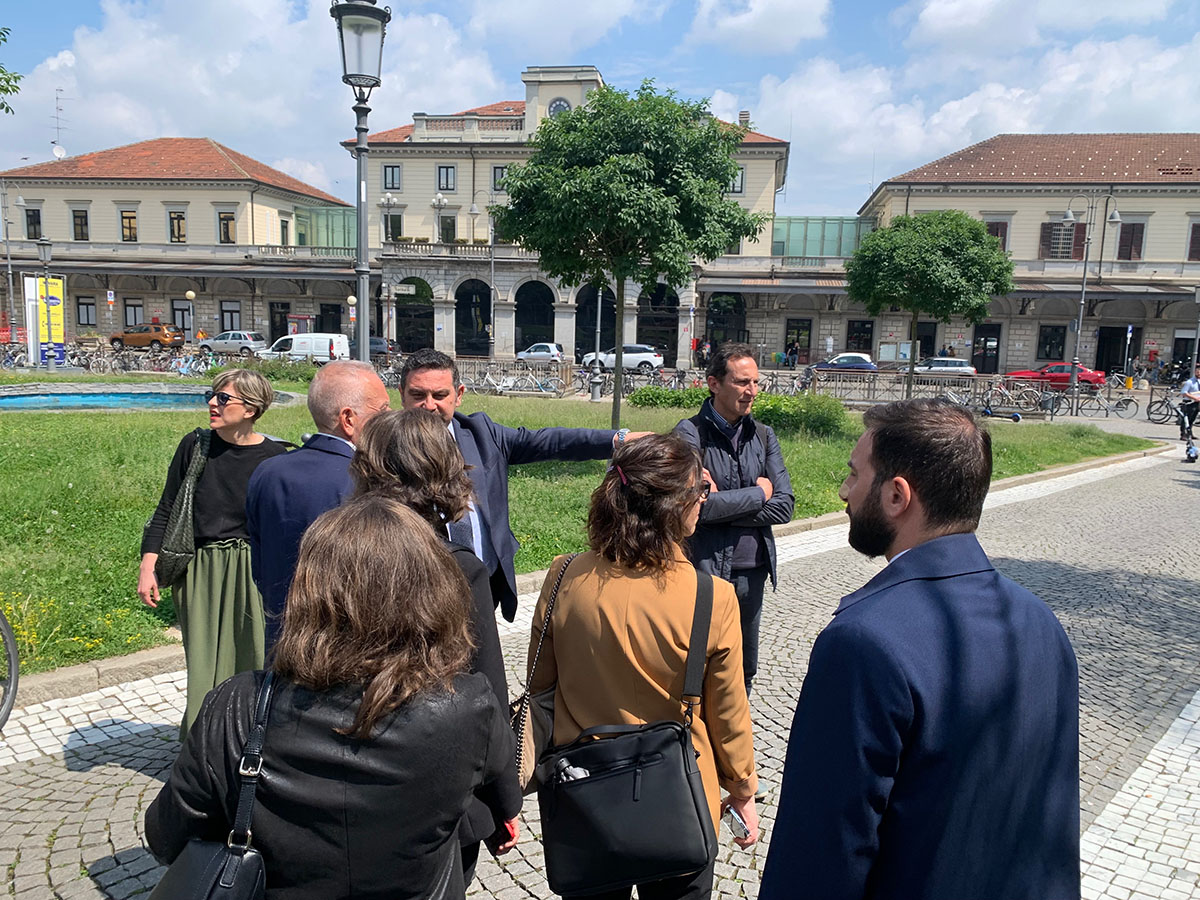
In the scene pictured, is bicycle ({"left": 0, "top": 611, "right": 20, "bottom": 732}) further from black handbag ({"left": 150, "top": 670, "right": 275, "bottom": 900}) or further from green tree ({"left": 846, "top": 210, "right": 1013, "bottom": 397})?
green tree ({"left": 846, "top": 210, "right": 1013, "bottom": 397})

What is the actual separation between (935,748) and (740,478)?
2661 millimetres

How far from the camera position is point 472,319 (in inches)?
1916

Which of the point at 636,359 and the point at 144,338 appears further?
the point at 144,338

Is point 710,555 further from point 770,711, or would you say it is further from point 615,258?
point 615,258

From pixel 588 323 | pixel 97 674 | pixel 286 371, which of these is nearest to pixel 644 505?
pixel 97 674

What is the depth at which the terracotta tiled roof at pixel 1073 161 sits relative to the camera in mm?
44062

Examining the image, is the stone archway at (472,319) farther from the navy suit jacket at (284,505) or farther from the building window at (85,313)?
the navy suit jacket at (284,505)

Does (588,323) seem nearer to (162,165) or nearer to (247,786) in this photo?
(162,165)

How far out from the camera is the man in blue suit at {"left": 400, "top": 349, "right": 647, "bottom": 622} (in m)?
3.16

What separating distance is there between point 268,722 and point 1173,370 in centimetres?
4939

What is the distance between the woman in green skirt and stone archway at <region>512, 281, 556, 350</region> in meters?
44.5

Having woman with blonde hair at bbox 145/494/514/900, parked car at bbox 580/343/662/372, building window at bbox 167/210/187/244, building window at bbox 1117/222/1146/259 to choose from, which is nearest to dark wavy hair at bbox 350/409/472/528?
woman with blonde hair at bbox 145/494/514/900

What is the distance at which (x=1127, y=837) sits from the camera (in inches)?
148

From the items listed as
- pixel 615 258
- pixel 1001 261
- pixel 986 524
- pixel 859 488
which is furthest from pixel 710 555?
pixel 1001 261
